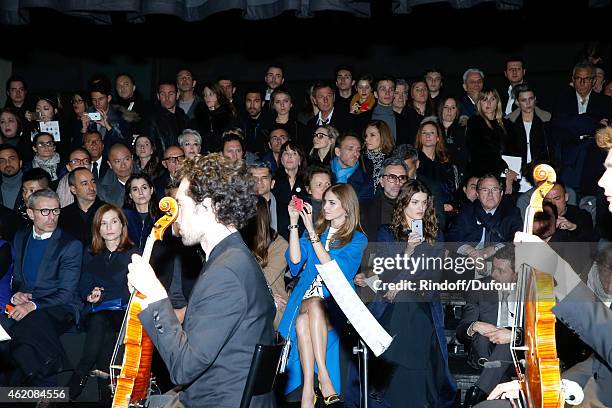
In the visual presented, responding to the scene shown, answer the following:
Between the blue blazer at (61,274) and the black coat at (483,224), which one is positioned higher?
the black coat at (483,224)

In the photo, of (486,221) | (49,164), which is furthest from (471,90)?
(49,164)

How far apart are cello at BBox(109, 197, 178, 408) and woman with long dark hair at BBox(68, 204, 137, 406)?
112 inches

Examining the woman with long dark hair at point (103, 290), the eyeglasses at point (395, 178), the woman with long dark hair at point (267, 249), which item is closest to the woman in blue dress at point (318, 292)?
the woman with long dark hair at point (267, 249)

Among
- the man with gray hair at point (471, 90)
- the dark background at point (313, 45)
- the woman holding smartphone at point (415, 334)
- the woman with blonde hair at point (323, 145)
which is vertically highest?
the dark background at point (313, 45)

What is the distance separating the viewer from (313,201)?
677 centimetres

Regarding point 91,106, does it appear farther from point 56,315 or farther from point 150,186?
point 56,315

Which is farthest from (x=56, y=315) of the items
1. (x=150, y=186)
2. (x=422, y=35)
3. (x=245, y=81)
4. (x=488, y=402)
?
(x=422, y=35)

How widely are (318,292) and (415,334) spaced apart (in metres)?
0.70

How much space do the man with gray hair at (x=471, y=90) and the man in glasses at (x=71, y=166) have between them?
3501mm

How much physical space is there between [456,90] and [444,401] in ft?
16.8

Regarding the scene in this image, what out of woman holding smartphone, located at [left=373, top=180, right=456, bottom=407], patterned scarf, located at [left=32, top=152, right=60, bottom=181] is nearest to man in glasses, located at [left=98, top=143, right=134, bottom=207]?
patterned scarf, located at [left=32, top=152, right=60, bottom=181]

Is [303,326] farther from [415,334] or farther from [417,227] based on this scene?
[417,227]

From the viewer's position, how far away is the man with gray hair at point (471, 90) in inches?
327

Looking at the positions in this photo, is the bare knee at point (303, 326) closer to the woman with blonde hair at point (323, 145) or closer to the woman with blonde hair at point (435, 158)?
the woman with blonde hair at point (435, 158)
